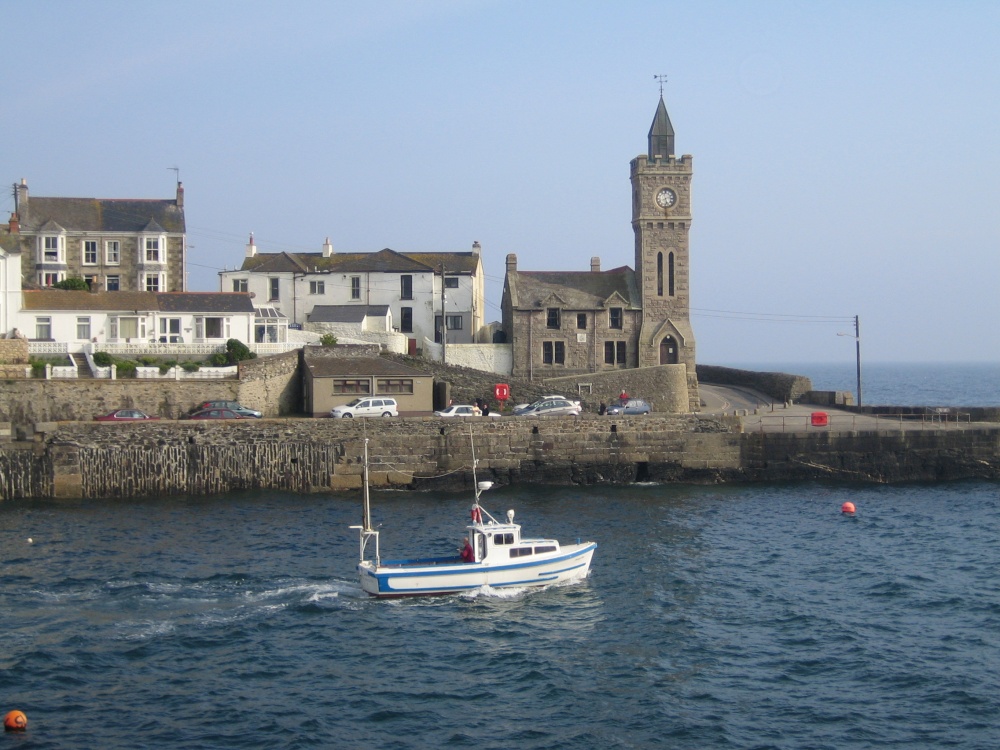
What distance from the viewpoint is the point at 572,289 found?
6069 cm

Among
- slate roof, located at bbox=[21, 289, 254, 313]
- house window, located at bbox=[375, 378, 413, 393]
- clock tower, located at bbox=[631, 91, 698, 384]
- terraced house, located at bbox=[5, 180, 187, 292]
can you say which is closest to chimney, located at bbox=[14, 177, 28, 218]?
terraced house, located at bbox=[5, 180, 187, 292]

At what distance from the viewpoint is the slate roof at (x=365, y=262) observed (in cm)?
6266

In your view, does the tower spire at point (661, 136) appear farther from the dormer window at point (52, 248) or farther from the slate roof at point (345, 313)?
the dormer window at point (52, 248)

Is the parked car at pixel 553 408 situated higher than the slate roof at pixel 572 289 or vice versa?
the slate roof at pixel 572 289

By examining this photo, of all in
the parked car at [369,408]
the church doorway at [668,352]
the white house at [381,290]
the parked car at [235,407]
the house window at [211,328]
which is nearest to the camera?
the parked car at [235,407]

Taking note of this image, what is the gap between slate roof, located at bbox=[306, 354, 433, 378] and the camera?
48031mm

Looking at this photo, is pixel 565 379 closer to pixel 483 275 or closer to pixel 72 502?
pixel 483 275

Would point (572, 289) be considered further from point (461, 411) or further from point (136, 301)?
point (136, 301)

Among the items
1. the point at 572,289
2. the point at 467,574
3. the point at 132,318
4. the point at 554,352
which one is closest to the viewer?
the point at 467,574

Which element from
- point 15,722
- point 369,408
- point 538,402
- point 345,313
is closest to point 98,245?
point 345,313

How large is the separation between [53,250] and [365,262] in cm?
1737

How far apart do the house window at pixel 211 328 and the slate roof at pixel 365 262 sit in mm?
9444

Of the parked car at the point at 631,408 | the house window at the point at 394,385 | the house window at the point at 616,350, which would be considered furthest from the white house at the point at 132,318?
the house window at the point at 616,350

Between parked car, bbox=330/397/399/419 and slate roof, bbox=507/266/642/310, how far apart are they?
14437mm
